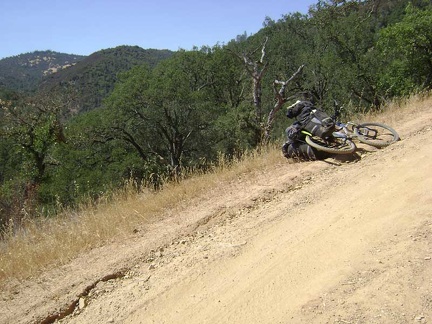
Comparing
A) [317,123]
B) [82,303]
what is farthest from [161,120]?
[82,303]

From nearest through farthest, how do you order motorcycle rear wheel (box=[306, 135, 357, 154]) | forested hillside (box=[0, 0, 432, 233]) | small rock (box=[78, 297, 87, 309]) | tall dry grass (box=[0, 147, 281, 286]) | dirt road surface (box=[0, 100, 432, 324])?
1. dirt road surface (box=[0, 100, 432, 324])
2. small rock (box=[78, 297, 87, 309])
3. tall dry grass (box=[0, 147, 281, 286])
4. motorcycle rear wheel (box=[306, 135, 357, 154])
5. forested hillside (box=[0, 0, 432, 233])

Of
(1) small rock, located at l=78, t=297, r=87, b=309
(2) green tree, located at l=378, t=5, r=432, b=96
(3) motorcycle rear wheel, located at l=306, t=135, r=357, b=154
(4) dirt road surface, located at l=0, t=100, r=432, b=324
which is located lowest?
(1) small rock, located at l=78, t=297, r=87, b=309

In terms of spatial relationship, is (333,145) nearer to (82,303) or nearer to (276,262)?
(276,262)

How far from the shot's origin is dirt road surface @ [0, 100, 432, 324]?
110 inches

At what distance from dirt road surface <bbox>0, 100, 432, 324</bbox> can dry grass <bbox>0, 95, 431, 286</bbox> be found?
0.26 metres

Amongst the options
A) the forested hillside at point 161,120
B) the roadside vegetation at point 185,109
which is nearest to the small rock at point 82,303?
the roadside vegetation at point 185,109

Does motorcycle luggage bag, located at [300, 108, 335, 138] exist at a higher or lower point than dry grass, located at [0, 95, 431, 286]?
higher

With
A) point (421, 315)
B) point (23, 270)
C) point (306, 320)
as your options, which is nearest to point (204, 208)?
point (23, 270)

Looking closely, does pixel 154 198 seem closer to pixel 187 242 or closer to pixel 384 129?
pixel 187 242

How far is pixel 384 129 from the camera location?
21.6 ft

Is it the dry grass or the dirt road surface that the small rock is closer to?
the dirt road surface

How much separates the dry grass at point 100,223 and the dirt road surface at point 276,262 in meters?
0.26

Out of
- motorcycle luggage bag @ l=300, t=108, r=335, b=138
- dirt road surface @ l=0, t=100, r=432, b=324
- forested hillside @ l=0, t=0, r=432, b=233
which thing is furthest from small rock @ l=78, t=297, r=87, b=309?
forested hillside @ l=0, t=0, r=432, b=233

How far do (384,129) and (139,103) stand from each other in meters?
15.2
